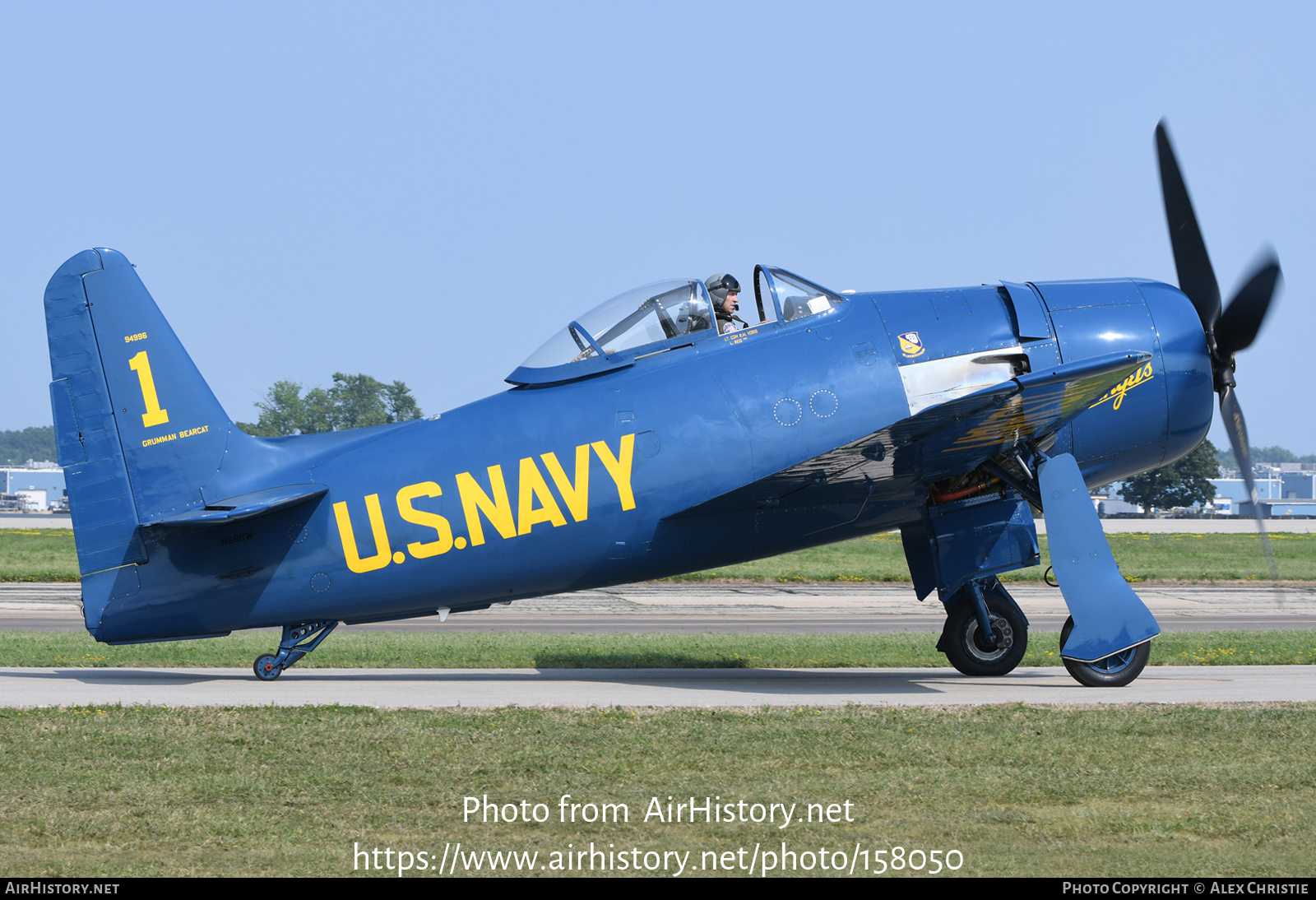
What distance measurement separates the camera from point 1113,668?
10.7 m

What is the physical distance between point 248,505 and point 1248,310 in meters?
9.59

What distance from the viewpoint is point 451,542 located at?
10.3 meters

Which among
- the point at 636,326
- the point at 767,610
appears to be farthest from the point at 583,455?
the point at 767,610

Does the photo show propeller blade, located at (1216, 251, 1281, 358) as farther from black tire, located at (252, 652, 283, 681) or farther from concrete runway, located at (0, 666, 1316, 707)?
black tire, located at (252, 652, 283, 681)

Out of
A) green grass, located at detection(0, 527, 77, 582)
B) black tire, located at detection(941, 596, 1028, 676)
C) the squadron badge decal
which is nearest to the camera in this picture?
the squadron badge decal

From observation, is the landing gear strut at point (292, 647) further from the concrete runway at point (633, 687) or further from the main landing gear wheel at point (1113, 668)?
the main landing gear wheel at point (1113, 668)

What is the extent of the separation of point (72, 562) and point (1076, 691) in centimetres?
3142

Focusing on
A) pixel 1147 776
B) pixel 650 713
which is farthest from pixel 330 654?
pixel 1147 776

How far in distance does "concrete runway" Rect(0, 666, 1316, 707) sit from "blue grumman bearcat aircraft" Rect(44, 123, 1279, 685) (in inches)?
22.4

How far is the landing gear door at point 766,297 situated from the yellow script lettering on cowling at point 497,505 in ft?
5.78

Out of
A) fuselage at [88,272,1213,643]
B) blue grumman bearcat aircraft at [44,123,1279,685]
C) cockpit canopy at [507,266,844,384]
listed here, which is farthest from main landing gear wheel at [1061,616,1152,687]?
cockpit canopy at [507,266,844,384]

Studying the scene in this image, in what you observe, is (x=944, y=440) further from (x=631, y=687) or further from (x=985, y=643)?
(x=631, y=687)

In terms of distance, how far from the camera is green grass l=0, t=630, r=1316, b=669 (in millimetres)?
13453
